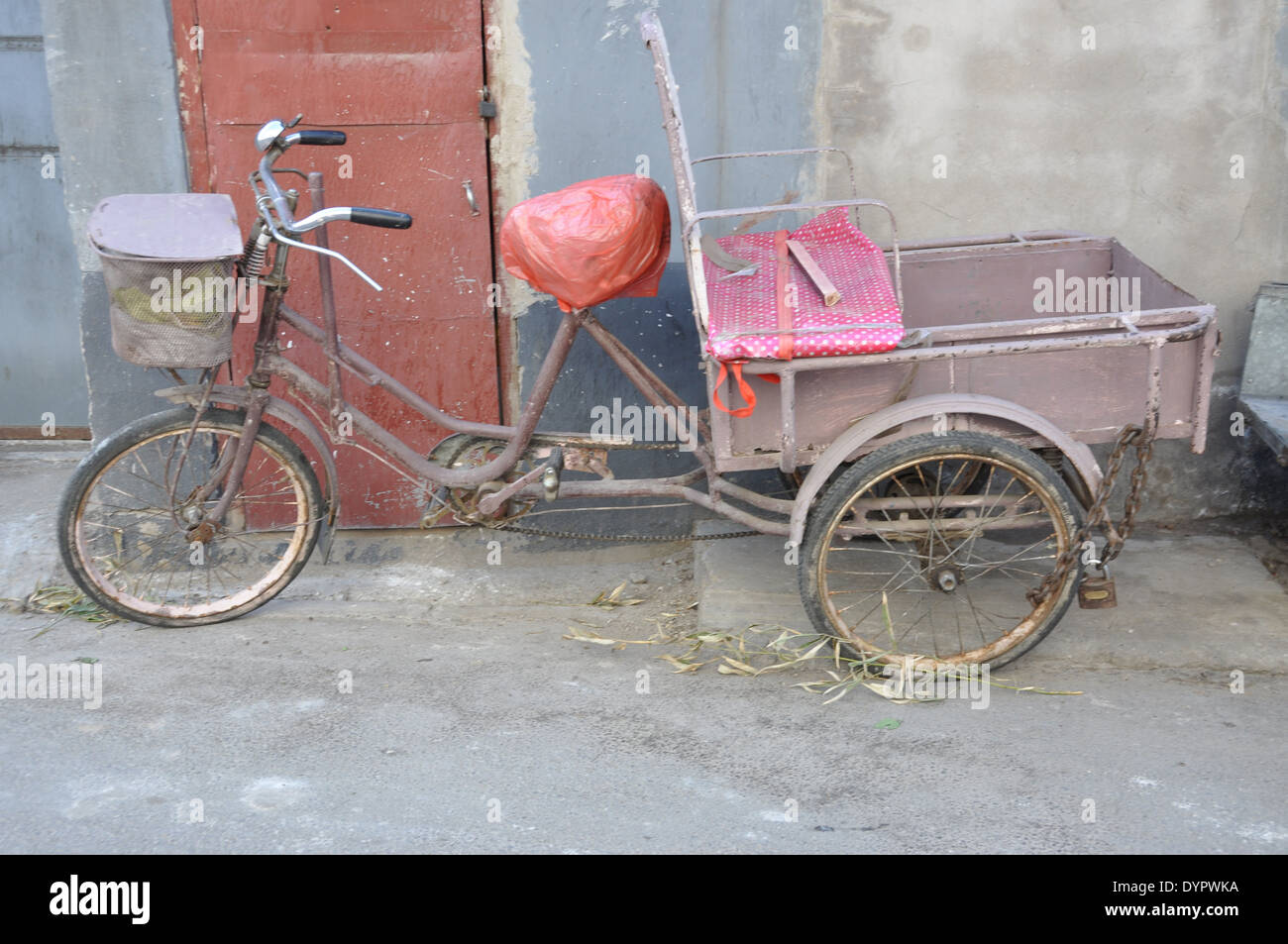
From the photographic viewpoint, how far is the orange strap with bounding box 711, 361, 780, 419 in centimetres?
361

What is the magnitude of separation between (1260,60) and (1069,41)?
2.48 feet

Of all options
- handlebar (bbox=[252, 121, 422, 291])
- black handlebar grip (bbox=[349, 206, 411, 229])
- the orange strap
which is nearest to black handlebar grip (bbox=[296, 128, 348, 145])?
handlebar (bbox=[252, 121, 422, 291])

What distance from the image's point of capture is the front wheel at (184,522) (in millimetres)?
4133

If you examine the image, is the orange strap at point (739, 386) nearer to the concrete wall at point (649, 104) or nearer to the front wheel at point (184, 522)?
the concrete wall at point (649, 104)

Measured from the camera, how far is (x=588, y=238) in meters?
3.72

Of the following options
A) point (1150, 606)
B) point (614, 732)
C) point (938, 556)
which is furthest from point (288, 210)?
point (1150, 606)

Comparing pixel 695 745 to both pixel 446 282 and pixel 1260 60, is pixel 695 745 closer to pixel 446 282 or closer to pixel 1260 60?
pixel 446 282

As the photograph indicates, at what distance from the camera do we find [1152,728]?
363 cm

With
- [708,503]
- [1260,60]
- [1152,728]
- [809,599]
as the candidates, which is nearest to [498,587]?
[708,503]

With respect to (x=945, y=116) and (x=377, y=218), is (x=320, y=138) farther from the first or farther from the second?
(x=945, y=116)

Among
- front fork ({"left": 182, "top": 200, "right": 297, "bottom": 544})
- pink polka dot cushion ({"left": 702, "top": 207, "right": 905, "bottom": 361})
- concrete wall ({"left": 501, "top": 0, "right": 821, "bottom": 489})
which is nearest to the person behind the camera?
pink polka dot cushion ({"left": 702, "top": 207, "right": 905, "bottom": 361})

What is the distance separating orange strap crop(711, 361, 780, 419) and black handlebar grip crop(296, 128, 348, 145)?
149 centimetres

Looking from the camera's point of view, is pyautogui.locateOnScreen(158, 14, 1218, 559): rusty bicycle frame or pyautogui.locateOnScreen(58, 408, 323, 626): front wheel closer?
pyautogui.locateOnScreen(158, 14, 1218, 559): rusty bicycle frame

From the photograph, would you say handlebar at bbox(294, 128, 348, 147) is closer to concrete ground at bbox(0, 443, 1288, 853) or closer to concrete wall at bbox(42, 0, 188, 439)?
concrete wall at bbox(42, 0, 188, 439)
